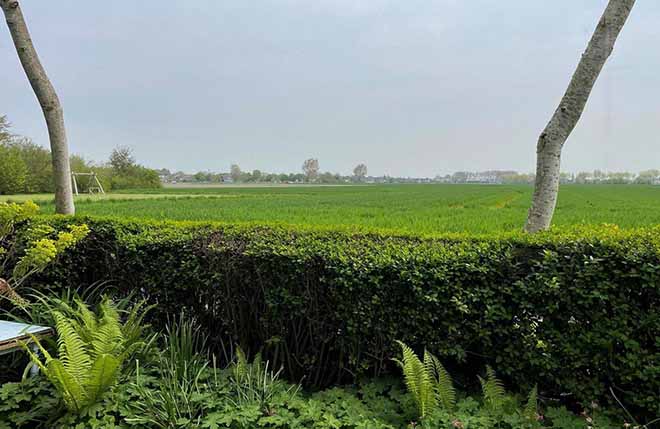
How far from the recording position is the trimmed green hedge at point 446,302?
2.28 metres

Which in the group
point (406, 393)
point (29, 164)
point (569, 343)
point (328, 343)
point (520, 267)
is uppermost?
point (29, 164)

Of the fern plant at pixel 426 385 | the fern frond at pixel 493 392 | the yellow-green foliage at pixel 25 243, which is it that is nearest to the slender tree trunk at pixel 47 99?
the yellow-green foliage at pixel 25 243

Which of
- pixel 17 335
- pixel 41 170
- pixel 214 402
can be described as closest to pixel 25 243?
pixel 17 335

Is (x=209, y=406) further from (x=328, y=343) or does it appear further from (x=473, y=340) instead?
(x=473, y=340)

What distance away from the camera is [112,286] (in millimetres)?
3643

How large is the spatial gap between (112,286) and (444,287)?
2956mm

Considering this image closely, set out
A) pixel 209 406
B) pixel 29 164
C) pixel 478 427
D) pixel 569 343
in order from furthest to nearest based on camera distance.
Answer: pixel 29 164 → pixel 569 343 → pixel 209 406 → pixel 478 427

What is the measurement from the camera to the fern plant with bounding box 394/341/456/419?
2.22 metres

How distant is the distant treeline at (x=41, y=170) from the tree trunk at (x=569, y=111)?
2839 centimetres

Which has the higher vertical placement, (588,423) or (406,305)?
(406,305)

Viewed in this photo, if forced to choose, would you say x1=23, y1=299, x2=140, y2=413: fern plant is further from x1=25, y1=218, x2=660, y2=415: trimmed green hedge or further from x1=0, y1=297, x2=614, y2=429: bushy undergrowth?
x1=25, y1=218, x2=660, y2=415: trimmed green hedge

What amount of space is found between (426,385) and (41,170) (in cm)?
5385

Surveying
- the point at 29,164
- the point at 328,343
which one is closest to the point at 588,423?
the point at 328,343

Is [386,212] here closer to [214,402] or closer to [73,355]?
[214,402]
